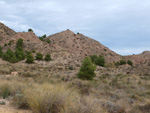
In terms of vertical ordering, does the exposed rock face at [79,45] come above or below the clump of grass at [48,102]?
above

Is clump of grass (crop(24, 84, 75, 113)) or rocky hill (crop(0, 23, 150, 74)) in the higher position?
rocky hill (crop(0, 23, 150, 74))

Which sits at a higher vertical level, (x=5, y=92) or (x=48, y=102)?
(x=48, y=102)

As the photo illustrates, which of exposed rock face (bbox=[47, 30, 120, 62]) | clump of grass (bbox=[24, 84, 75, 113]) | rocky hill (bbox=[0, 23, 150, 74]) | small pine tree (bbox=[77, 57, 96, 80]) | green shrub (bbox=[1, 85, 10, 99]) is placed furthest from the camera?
exposed rock face (bbox=[47, 30, 120, 62])

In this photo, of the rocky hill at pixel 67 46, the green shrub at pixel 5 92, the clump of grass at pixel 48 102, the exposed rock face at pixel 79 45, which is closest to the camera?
the clump of grass at pixel 48 102

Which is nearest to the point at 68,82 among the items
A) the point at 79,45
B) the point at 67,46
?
the point at 67,46

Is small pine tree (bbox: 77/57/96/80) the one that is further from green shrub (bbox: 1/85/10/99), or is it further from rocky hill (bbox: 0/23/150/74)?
rocky hill (bbox: 0/23/150/74)

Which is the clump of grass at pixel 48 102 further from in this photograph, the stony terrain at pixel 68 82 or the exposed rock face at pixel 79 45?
the exposed rock face at pixel 79 45

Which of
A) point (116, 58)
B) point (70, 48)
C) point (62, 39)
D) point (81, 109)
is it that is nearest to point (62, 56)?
point (70, 48)

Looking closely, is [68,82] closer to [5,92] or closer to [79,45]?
[5,92]

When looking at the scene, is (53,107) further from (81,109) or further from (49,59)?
(49,59)

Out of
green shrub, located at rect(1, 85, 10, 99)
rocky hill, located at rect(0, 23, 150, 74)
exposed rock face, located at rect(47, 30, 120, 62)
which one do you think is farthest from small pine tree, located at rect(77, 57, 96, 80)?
exposed rock face, located at rect(47, 30, 120, 62)

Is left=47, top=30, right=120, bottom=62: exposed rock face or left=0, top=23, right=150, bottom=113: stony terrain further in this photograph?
left=47, top=30, right=120, bottom=62: exposed rock face

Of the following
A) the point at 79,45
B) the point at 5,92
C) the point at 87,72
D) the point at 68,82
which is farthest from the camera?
the point at 79,45

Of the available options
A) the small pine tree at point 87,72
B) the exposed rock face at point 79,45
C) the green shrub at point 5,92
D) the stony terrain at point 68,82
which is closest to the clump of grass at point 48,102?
the stony terrain at point 68,82
